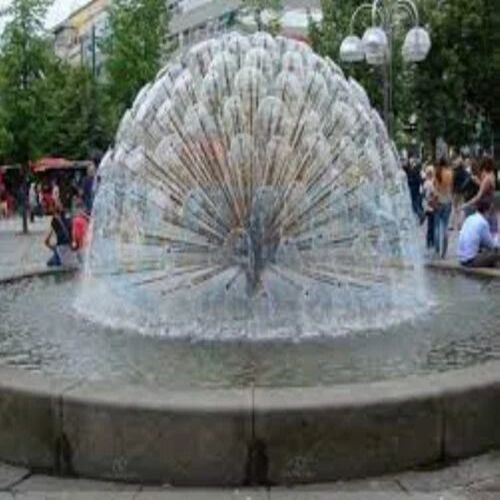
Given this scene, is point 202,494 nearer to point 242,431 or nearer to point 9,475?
point 242,431

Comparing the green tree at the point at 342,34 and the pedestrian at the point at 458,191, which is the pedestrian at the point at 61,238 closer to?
the pedestrian at the point at 458,191

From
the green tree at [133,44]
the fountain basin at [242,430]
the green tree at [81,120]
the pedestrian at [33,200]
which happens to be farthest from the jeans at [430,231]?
the green tree at [81,120]

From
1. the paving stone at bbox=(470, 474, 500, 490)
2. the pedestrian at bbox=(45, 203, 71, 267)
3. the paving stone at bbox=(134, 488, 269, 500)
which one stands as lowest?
the paving stone at bbox=(134, 488, 269, 500)

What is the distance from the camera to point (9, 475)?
6.12 meters

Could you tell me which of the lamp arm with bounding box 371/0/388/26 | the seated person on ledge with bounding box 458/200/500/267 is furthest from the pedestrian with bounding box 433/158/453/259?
the lamp arm with bounding box 371/0/388/26

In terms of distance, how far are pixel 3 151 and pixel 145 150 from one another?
25443 millimetres

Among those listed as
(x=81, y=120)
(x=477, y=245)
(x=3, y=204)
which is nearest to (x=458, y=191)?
(x=477, y=245)

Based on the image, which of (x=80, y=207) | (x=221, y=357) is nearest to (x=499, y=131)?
(x=80, y=207)

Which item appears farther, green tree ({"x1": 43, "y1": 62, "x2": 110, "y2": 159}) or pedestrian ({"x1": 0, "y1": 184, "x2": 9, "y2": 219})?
green tree ({"x1": 43, "y1": 62, "x2": 110, "y2": 159})

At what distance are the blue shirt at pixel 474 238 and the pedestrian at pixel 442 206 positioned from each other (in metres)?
4.76

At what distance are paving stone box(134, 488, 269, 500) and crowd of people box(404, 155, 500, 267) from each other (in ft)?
24.7

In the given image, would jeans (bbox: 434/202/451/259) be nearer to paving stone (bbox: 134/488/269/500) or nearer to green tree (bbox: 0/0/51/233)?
paving stone (bbox: 134/488/269/500)

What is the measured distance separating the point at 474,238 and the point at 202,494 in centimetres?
778

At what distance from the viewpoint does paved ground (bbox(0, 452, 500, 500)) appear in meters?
5.70
